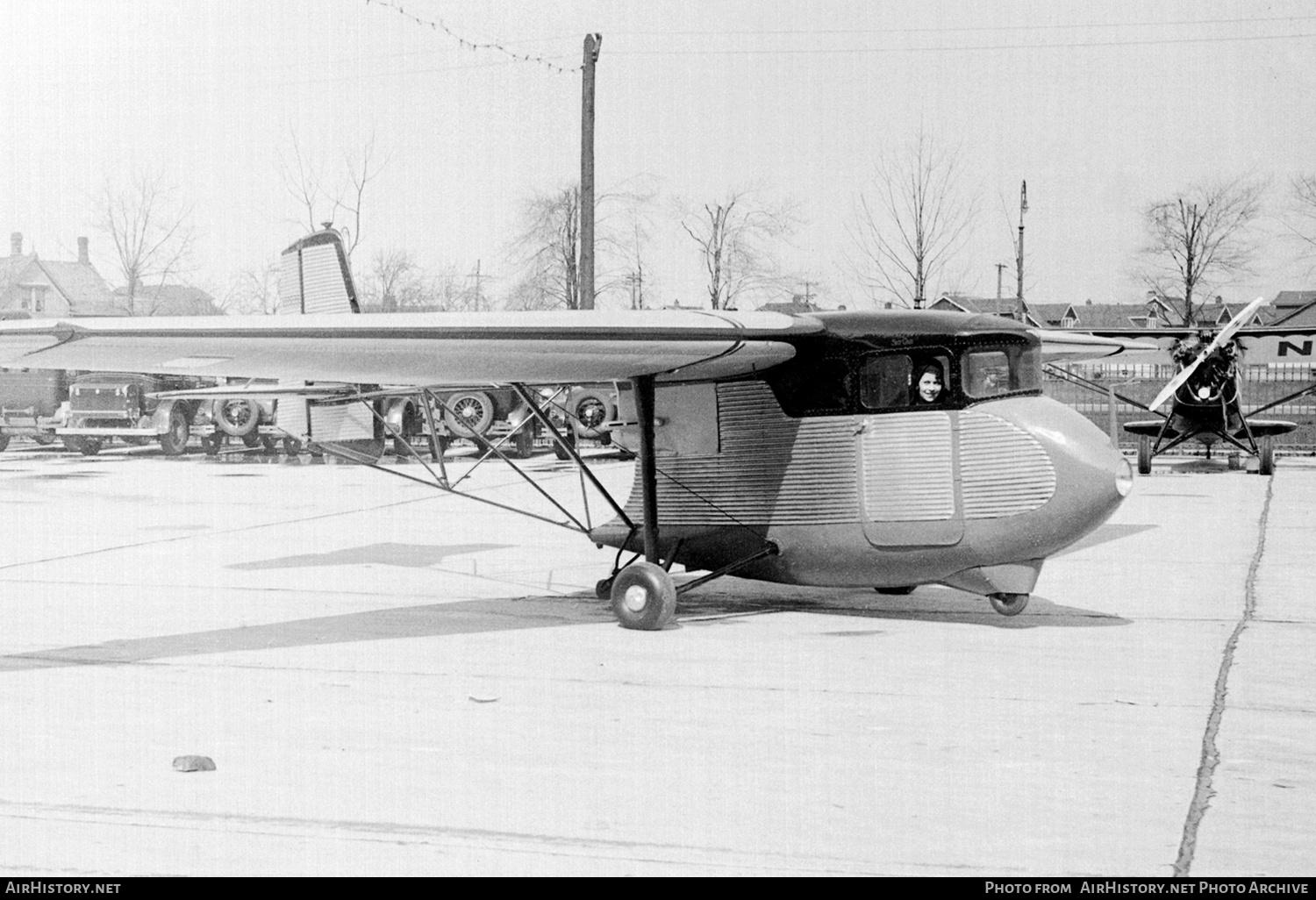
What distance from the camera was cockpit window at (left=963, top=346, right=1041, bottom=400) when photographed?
8.71m

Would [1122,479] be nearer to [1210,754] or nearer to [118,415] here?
[1210,754]

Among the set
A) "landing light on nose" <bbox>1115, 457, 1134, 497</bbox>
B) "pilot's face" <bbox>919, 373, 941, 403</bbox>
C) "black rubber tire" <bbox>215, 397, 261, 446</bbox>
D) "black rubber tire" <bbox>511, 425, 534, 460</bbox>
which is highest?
"pilot's face" <bbox>919, 373, 941, 403</bbox>

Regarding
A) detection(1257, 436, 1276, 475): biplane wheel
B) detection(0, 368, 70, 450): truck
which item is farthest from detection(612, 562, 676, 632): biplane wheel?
detection(0, 368, 70, 450): truck

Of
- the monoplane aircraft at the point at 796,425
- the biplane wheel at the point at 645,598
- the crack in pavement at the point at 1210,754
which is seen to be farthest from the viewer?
the biplane wheel at the point at 645,598

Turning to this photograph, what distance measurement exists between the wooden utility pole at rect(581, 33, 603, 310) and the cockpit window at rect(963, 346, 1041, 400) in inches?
625

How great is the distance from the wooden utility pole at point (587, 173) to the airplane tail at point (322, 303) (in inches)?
471

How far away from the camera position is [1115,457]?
8.61m

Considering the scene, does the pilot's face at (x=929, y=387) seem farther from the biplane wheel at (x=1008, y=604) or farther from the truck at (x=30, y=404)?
the truck at (x=30, y=404)

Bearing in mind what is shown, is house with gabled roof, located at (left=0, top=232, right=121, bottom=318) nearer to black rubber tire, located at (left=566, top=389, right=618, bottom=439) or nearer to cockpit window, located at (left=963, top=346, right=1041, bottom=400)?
black rubber tire, located at (left=566, top=389, right=618, bottom=439)

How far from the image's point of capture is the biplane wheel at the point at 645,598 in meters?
8.87

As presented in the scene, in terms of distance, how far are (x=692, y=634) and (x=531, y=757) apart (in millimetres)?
3118

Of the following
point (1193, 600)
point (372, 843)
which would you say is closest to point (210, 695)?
point (372, 843)

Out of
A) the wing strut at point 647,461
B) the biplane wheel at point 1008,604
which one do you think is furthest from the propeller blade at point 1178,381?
the wing strut at point 647,461
